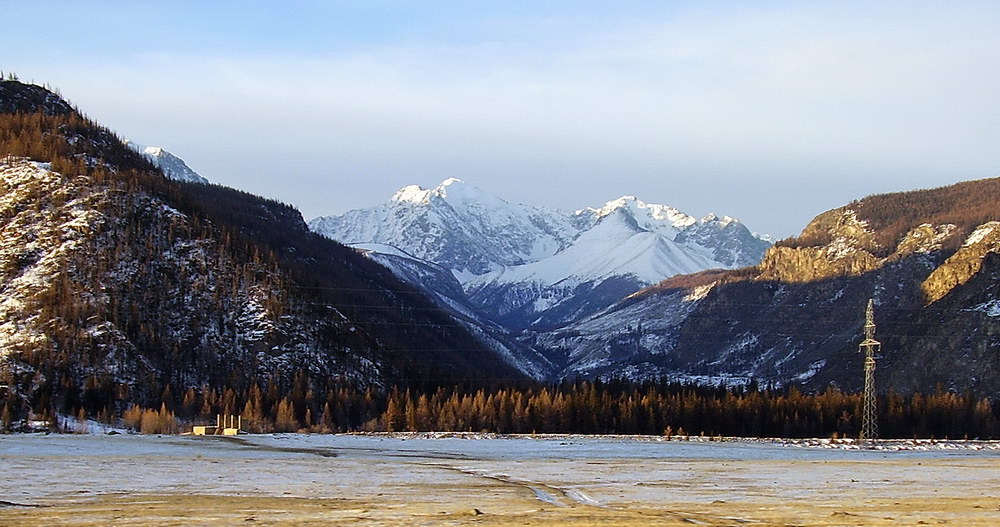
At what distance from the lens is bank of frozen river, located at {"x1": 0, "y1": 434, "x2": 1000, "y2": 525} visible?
185ft

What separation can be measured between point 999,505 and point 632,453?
7266 cm

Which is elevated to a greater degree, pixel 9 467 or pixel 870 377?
pixel 870 377

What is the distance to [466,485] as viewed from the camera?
76250mm

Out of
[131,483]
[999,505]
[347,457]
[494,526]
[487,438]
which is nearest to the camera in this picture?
[494,526]

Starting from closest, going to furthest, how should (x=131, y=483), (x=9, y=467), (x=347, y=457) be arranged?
(x=131, y=483)
(x=9, y=467)
(x=347, y=457)

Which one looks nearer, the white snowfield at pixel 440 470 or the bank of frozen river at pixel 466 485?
the bank of frozen river at pixel 466 485

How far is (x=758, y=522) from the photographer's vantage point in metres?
53.5

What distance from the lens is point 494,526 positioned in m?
50.6

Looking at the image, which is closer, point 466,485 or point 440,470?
point 466,485

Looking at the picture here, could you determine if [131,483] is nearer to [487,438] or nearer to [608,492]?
[608,492]

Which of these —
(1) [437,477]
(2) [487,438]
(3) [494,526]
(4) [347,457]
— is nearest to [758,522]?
(3) [494,526]

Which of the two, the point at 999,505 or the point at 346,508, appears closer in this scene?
the point at 346,508

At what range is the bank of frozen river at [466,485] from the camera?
5631 centimetres

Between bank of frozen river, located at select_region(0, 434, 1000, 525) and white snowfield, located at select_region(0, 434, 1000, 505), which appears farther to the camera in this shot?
white snowfield, located at select_region(0, 434, 1000, 505)
